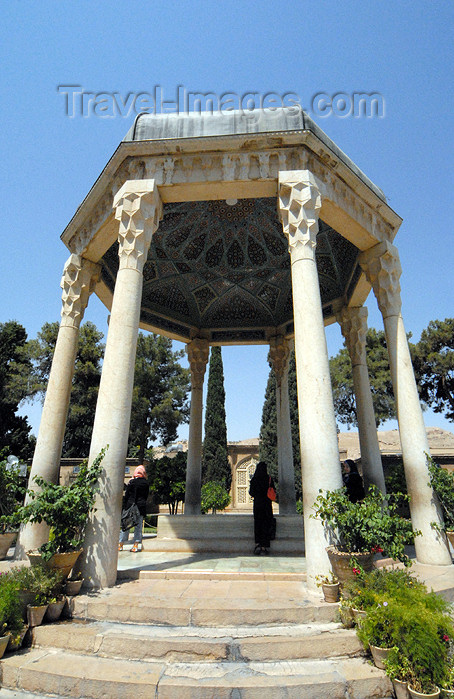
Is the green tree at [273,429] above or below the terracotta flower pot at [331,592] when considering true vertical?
above

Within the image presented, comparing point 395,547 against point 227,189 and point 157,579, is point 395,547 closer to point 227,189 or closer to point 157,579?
point 157,579

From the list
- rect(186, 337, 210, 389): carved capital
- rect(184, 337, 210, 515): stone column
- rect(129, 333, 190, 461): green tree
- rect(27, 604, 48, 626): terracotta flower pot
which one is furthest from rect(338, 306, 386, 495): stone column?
rect(129, 333, 190, 461): green tree

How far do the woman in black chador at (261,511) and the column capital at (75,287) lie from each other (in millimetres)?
5256

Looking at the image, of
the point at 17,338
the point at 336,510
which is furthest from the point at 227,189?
the point at 17,338

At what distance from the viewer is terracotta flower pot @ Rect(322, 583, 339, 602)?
173 inches

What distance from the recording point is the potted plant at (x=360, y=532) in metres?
4.45

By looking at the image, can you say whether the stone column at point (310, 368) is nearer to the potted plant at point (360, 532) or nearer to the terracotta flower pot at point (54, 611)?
the potted plant at point (360, 532)

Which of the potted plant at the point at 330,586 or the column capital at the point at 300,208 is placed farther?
the column capital at the point at 300,208

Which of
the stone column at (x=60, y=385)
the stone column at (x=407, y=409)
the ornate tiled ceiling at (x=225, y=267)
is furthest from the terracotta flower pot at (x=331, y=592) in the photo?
the ornate tiled ceiling at (x=225, y=267)

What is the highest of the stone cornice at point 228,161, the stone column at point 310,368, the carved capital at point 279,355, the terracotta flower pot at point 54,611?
the stone cornice at point 228,161

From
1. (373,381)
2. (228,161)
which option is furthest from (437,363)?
(228,161)

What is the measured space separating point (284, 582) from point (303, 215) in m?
5.74

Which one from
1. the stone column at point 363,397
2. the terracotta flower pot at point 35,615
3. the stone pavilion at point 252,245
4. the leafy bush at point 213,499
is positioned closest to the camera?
the terracotta flower pot at point 35,615

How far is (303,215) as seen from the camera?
6.49 m
